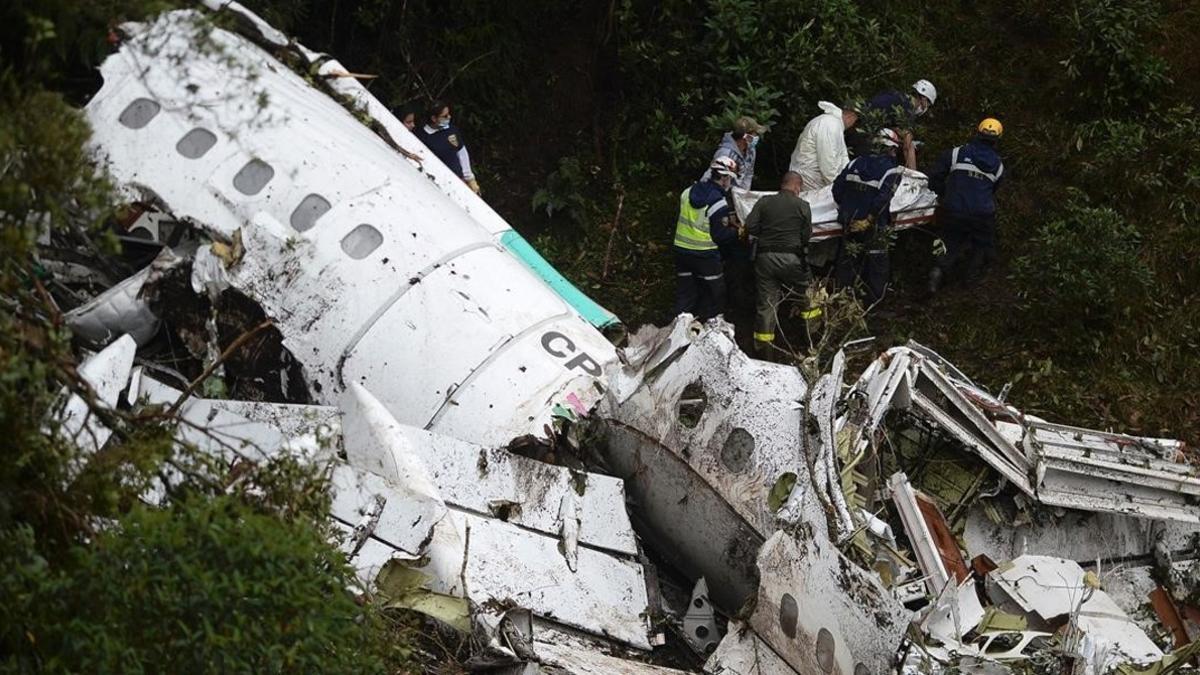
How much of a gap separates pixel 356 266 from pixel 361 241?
0.60 feet

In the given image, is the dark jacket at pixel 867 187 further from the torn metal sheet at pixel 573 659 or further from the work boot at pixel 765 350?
the torn metal sheet at pixel 573 659

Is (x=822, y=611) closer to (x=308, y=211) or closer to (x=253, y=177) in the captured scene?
(x=308, y=211)

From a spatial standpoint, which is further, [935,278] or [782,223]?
[935,278]

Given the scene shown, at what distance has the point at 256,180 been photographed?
954 cm

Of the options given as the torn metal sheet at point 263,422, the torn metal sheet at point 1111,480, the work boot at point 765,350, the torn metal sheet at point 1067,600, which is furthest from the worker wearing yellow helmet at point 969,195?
the torn metal sheet at point 263,422

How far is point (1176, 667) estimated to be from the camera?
721 centimetres

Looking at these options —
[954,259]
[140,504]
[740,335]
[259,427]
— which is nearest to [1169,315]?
[954,259]

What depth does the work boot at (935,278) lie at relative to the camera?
39.4 ft

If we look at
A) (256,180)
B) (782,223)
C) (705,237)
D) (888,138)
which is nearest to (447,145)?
(705,237)

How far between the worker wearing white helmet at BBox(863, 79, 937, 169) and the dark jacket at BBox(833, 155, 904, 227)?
39 cm

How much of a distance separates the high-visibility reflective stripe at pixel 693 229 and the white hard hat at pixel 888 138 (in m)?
1.50

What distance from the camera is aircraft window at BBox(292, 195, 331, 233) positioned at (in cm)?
944

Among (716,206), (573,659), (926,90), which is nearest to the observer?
(573,659)

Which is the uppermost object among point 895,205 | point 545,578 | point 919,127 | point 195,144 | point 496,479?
point 195,144
